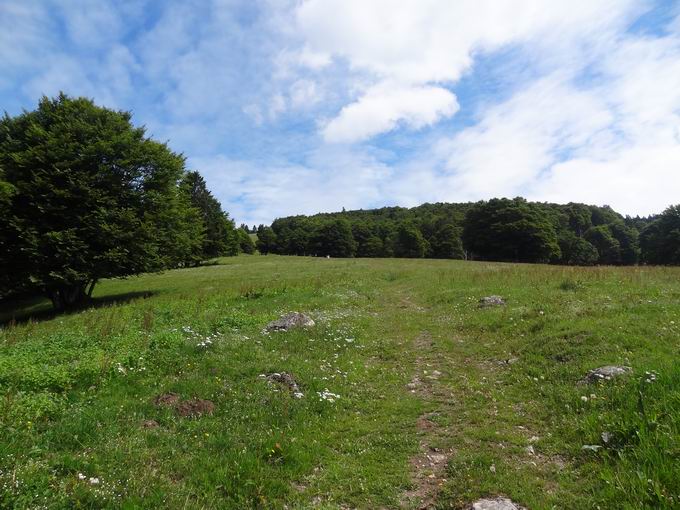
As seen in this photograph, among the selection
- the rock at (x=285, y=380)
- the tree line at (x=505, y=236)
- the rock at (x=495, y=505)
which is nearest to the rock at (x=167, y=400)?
the rock at (x=285, y=380)

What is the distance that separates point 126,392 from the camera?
9172 mm

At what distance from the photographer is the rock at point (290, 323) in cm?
1552

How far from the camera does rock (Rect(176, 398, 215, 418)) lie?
8.27m

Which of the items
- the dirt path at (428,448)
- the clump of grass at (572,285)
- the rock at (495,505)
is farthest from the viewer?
the clump of grass at (572,285)

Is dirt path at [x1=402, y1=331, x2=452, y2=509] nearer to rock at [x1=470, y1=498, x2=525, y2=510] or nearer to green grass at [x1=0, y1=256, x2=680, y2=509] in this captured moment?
green grass at [x1=0, y1=256, x2=680, y2=509]

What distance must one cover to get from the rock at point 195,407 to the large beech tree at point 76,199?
75.6 ft

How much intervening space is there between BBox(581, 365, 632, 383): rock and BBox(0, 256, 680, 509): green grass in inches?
10.6

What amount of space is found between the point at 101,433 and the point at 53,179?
89.6 feet

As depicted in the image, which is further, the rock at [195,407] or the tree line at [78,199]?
the tree line at [78,199]

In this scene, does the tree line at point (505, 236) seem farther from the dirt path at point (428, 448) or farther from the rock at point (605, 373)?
the rock at point (605, 373)

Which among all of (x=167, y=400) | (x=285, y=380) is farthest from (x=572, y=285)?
(x=167, y=400)

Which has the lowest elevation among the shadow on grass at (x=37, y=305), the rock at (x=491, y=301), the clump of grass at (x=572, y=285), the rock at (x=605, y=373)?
the shadow on grass at (x=37, y=305)

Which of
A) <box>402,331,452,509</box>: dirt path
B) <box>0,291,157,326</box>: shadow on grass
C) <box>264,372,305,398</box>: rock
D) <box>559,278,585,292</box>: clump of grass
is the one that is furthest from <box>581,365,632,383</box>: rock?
<box>0,291,157,326</box>: shadow on grass

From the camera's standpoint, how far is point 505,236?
86.2m
